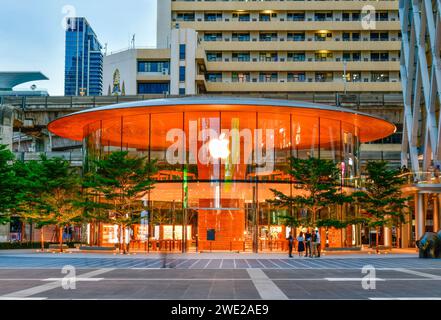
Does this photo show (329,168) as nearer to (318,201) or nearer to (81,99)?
(318,201)

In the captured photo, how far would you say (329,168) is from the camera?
39438 millimetres

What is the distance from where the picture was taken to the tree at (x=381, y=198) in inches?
1672

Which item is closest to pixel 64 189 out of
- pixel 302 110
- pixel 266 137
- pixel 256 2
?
pixel 266 137

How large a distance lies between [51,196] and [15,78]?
75.2 m

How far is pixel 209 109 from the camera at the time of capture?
41.3m

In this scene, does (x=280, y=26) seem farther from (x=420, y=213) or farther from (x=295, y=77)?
(x=420, y=213)

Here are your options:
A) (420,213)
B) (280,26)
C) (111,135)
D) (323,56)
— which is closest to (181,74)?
(280,26)

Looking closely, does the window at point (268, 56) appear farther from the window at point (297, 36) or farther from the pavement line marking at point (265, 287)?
the pavement line marking at point (265, 287)

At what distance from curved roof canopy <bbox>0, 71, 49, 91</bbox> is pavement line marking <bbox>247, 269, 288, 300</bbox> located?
9491cm

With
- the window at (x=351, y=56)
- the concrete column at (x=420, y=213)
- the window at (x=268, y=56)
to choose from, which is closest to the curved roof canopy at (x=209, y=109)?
the concrete column at (x=420, y=213)

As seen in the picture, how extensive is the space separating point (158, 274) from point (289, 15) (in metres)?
77.5

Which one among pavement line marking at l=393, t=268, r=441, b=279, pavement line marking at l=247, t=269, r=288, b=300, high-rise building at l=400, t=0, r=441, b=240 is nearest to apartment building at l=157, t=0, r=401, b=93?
high-rise building at l=400, t=0, r=441, b=240

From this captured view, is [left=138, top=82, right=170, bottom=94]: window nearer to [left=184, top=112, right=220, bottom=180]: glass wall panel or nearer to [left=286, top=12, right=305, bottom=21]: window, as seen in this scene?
[left=286, top=12, right=305, bottom=21]: window

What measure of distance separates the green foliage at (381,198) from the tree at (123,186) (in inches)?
583
